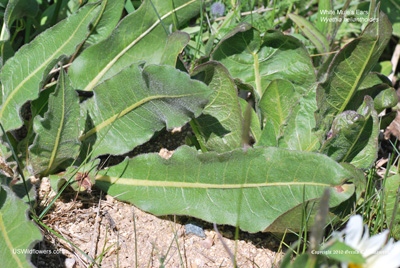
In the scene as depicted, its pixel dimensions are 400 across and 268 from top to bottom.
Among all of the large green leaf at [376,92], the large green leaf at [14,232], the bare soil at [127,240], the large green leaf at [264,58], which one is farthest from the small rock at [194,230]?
the large green leaf at [376,92]

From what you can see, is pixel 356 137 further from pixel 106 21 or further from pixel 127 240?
Answer: pixel 106 21

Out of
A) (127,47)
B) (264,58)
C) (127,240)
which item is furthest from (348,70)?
(127,240)

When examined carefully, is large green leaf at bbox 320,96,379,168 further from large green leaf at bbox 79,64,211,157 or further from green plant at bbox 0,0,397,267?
large green leaf at bbox 79,64,211,157

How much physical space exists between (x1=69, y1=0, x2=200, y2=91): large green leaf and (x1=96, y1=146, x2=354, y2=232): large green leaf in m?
0.52

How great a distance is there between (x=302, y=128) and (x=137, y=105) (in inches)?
27.9

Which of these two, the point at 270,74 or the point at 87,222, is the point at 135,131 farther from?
the point at 270,74

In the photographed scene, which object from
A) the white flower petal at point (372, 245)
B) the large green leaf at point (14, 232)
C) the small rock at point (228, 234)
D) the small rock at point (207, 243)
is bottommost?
the small rock at point (228, 234)

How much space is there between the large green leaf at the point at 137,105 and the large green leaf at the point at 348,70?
549 mm

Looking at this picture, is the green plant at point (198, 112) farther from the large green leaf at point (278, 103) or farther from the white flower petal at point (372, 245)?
the white flower petal at point (372, 245)

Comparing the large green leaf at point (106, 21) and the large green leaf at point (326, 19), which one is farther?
the large green leaf at point (326, 19)

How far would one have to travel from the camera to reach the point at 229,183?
5.68 ft

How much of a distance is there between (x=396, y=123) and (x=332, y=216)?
95 centimetres

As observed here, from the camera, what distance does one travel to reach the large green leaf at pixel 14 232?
4.47ft

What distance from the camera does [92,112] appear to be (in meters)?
1.95
